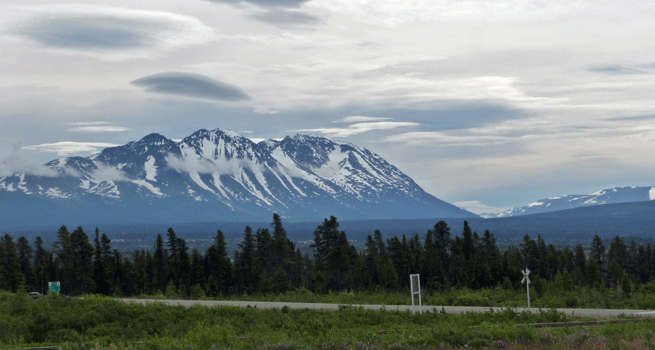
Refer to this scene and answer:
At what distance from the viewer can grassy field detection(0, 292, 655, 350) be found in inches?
675

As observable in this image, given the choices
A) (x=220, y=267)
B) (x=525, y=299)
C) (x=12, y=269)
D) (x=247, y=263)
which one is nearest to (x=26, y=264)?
(x=12, y=269)

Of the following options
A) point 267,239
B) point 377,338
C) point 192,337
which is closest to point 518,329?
point 377,338

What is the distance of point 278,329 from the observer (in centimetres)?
2380

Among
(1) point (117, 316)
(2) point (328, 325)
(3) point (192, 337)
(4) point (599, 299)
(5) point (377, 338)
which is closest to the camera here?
(5) point (377, 338)

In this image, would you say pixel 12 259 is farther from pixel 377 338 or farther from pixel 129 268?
pixel 377 338

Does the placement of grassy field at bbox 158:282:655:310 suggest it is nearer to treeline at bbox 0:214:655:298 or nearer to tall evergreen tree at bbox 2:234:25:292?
treeline at bbox 0:214:655:298

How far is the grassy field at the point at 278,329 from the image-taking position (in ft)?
56.3

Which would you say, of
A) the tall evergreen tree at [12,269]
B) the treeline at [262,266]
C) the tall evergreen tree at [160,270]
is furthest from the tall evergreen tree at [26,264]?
the tall evergreen tree at [160,270]

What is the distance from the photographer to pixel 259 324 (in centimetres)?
2502

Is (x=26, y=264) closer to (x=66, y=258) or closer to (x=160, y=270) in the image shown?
(x=66, y=258)

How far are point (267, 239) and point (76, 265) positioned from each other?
30815 millimetres

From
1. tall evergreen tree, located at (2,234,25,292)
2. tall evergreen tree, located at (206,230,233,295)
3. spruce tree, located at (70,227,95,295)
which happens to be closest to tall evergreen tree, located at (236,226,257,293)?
tall evergreen tree, located at (206,230,233,295)

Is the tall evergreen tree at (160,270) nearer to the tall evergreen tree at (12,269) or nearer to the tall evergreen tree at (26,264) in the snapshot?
the tall evergreen tree at (26,264)

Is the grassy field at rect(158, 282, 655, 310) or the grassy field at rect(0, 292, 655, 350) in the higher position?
the grassy field at rect(0, 292, 655, 350)
